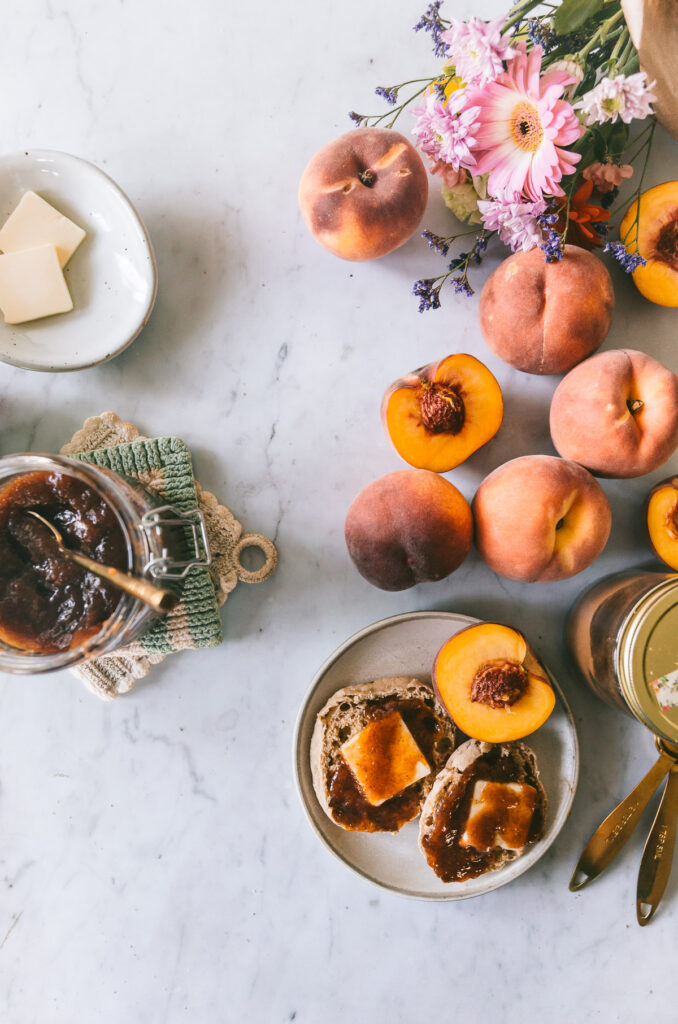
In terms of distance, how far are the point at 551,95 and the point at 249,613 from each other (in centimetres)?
66

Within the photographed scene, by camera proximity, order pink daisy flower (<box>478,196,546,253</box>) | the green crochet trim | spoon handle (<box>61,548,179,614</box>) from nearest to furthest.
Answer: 1. spoon handle (<box>61,548,179,614</box>)
2. pink daisy flower (<box>478,196,546,253</box>)
3. the green crochet trim

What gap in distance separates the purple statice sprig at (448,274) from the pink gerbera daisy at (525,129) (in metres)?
0.11

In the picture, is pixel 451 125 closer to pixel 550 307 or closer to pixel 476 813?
pixel 550 307

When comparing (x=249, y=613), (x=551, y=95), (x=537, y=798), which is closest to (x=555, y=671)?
(x=537, y=798)

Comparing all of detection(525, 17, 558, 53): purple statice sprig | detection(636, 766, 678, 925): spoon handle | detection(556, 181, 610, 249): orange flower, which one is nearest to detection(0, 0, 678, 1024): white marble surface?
detection(636, 766, 678, 925): spoon handle

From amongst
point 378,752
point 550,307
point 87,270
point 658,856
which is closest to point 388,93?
point 550,307

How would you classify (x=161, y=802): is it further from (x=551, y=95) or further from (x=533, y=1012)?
(x=551, y=95)

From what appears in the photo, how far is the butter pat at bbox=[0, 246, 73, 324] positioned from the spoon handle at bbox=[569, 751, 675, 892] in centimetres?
94

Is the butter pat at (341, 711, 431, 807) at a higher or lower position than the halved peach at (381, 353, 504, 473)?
lower

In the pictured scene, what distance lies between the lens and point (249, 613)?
888 millimetres

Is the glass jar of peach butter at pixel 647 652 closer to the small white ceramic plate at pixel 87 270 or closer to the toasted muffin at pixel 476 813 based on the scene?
the toasted muffin at pixel 476 813

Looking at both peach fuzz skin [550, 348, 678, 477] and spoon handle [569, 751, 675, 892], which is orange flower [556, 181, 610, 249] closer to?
peach fuzz skin [550, 348, 678, 477]

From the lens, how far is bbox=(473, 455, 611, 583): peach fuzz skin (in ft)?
2.40

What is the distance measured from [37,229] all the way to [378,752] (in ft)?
2.48
